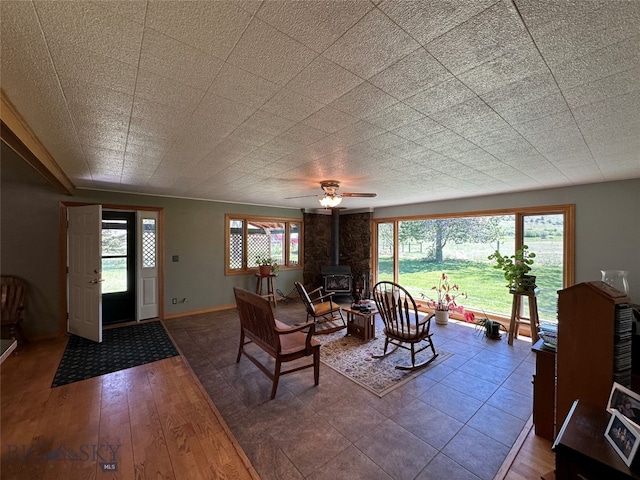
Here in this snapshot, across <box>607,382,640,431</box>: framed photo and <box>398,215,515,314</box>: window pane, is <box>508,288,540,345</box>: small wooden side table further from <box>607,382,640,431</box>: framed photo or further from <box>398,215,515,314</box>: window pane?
<box>607,382,640,431</box>: framed photo

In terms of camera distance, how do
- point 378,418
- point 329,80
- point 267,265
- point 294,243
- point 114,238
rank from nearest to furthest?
point 329,80 → point 378,418 → point 114,238 → point 267,265 → point 294,243

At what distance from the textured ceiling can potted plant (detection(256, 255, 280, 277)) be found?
3491mm

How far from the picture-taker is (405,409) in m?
2.40

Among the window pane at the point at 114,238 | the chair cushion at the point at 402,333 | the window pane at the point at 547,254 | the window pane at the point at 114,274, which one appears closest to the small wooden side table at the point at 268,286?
the window pane at the point at 114,274

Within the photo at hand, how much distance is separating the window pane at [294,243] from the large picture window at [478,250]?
2122 mm

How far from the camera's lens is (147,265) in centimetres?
487

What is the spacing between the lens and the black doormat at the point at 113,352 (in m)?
3.03

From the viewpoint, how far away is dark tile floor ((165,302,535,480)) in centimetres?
181

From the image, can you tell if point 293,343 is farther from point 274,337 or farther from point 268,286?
point 268,286

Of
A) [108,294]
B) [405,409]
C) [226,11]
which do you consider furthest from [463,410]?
[108,294]

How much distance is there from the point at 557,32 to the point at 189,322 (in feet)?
18.4

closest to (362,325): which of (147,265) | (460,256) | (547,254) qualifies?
(460,256)

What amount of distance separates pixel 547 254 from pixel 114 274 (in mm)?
7518

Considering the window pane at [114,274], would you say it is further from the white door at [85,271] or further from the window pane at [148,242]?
the white door at [85,271]
